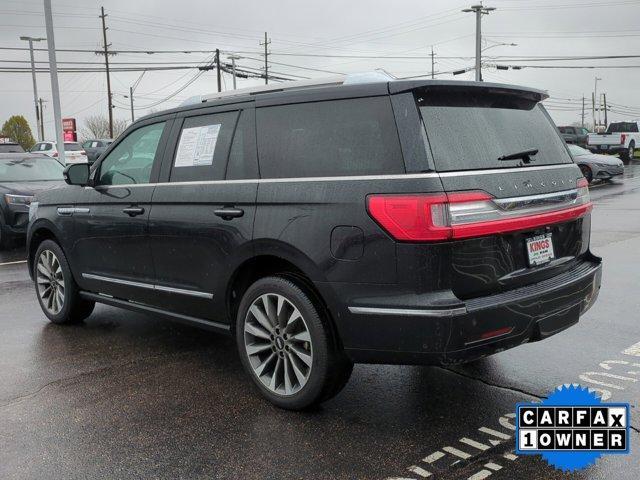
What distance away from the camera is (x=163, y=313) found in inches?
188

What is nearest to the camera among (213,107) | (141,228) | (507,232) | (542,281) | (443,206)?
(443,206)

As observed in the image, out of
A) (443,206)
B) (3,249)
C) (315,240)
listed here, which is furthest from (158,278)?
(3,249)

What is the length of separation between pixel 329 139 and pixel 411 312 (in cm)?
111

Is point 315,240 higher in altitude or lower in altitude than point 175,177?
lower

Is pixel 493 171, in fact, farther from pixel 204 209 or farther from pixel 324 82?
pixel 204 209

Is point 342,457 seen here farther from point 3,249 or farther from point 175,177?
point 3,249

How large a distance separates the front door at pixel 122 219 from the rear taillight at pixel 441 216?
6.99 ft

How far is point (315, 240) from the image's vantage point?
11.7 ft

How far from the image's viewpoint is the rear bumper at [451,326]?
10.6 feet

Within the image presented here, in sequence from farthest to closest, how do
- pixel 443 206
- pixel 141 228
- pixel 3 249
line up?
pixel 3 249
pixel 141 228
pixel 443 206

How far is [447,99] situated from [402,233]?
837 millimetres

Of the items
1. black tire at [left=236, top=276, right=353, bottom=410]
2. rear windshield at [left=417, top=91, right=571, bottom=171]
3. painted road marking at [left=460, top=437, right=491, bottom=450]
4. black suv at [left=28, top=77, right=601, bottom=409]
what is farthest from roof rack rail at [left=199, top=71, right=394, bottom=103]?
painted road marking at [left=460, top=437, right=491, bottom=450]

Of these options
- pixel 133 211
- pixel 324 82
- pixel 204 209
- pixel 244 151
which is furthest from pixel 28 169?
pixel 324 82

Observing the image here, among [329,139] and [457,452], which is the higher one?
[329,139]
